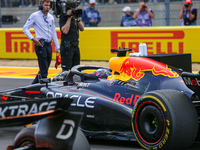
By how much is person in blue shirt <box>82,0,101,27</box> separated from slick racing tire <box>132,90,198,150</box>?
1032cm

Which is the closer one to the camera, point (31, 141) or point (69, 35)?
point (31, 141)

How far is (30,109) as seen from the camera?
120 inches

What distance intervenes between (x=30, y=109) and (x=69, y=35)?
6.43m

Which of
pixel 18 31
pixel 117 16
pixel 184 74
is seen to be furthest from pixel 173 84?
pixel 18 31

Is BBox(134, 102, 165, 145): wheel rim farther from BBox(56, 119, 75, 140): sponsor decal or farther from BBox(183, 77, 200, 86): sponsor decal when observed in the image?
BBox(56, 119, 75, 140): sponsor decal

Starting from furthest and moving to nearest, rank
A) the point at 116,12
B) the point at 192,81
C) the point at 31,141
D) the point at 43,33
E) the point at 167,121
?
the point at 116,12 → the point at 43,33 → the point at 192,81 → the point at 167,121 → the point at 31,141

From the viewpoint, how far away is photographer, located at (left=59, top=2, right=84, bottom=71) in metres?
9.24

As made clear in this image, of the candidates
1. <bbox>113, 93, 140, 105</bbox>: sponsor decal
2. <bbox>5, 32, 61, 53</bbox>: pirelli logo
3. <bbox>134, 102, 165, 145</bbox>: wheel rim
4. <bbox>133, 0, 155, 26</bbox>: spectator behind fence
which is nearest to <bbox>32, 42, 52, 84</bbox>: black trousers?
<bbox>113, 93, 140, 105</bbox>: sponsor decal

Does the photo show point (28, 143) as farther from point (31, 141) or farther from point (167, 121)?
point (167, 121)

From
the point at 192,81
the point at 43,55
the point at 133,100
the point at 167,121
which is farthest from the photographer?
the point at 43,55

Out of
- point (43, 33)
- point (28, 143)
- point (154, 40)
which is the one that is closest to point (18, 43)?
point (154, 40)

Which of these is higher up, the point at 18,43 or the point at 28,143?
the point at 18,43

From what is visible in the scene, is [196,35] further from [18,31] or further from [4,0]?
[4,0]

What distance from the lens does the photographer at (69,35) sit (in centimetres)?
924
